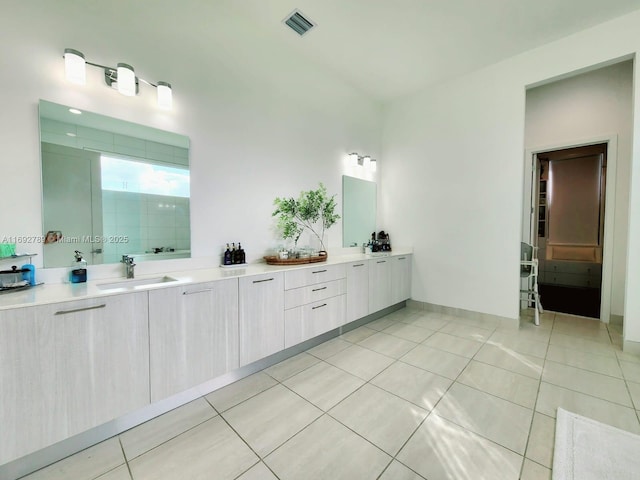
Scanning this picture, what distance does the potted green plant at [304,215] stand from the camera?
2.80 meters

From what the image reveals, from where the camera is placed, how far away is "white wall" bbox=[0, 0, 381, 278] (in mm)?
1537

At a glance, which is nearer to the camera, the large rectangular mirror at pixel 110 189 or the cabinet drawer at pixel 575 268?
the large rectangular mirror at pixel 110 189

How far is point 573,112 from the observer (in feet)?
11.5

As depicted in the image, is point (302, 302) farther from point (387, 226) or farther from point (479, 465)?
point (387, 226)

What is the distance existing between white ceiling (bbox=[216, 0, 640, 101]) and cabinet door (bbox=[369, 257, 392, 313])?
8.31 ft

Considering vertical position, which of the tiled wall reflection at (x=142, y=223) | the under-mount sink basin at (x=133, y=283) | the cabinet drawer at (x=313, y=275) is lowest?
the cabinet drawer at (x=313, y=275)

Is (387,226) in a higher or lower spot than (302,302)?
higher

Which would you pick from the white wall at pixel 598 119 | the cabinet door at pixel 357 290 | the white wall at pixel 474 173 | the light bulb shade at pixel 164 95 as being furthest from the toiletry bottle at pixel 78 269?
the white wall at pixel 598 119

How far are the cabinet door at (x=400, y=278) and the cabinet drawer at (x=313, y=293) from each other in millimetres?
1070

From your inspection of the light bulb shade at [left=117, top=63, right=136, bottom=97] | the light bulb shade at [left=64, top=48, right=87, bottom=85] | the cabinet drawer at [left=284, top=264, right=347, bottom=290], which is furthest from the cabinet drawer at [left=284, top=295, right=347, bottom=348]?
the light bulb shade at [left=64, top=48, right=87, bottom=85]

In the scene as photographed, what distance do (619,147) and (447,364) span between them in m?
3.60

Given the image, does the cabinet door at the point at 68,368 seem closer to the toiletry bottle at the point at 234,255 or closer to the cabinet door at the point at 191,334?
the cabinet door at the point at 191,334

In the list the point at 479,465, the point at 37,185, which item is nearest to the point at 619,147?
the point at 479,465

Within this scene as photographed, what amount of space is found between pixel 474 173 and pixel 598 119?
5.76 feet
